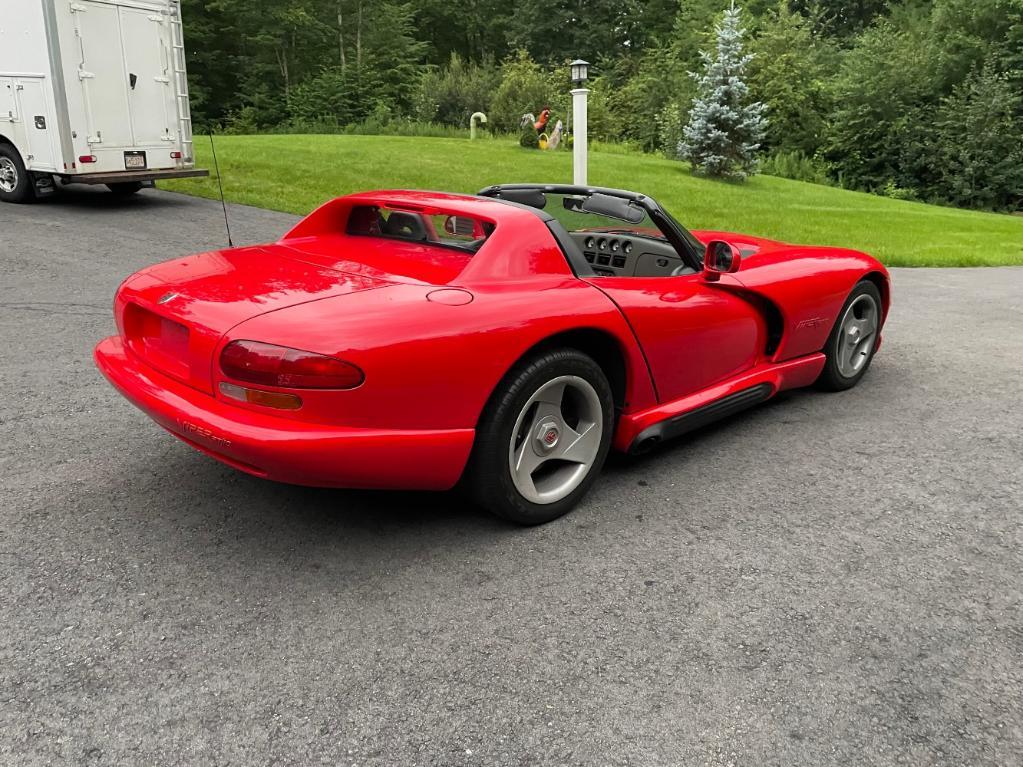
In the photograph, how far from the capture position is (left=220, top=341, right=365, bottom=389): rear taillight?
2498 mm

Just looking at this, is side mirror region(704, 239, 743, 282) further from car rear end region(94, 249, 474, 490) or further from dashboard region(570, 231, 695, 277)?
car rear end region(94, 249, 474, 490)

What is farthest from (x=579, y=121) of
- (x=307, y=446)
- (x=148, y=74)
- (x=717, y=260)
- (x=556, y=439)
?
(x=307, y=446)

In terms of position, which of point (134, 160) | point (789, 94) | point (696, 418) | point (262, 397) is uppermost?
point (789, 94)

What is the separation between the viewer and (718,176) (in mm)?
18969

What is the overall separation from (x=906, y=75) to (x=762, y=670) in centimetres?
2721

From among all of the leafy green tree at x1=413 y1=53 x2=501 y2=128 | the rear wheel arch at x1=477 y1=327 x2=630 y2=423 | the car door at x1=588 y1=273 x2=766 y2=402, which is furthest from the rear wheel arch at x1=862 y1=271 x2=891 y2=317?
the leafy green tree at x1=413 y1=53 x2=501 y2=128

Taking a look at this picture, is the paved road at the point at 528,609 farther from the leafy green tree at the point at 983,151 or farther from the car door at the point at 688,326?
the leafy green tree at the point at 983,151

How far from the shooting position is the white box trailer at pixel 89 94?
10.1 metres

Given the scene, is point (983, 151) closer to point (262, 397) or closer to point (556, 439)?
point (556, 439)

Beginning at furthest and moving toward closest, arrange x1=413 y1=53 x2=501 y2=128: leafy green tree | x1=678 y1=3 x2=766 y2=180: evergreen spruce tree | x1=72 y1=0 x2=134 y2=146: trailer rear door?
x1=413 y1=53 x2=501 y2=128: leafy green tree < x1=678 y1=3 x2=766 y2=180: evergreen spruce tree < x1=72 y1=0 x2=134 y2=146: trailer rear door

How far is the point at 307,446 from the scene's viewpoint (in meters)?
2.48

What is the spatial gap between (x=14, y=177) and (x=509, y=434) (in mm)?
11116

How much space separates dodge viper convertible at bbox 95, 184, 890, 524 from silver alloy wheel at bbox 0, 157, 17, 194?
9.58 meters

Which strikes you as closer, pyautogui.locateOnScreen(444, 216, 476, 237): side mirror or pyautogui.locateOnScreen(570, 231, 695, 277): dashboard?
pyautogui.locateOnScreen(444, 216, 476, 237): side mirror
